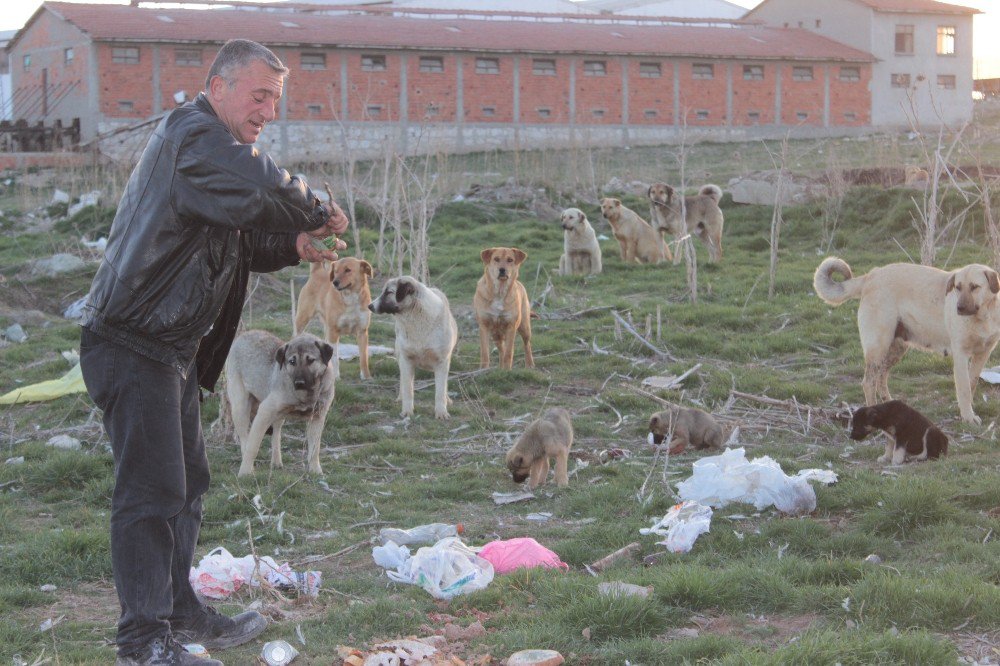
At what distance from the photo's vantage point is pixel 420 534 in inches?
233

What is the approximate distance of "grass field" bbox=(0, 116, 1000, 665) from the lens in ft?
14.5

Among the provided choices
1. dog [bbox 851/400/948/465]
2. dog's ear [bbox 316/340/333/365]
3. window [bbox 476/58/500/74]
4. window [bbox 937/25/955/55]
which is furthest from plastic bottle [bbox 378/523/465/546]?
window [bbox 937/25/955/55]

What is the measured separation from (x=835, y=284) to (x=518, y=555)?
5273mm

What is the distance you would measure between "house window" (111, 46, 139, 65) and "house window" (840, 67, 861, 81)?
29.0 meters

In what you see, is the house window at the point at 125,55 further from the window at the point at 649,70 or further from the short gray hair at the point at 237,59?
the short gray hair at the point at 237,59

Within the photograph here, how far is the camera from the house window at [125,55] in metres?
37.0

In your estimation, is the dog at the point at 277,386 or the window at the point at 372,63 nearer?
the dog at the point at 277,386

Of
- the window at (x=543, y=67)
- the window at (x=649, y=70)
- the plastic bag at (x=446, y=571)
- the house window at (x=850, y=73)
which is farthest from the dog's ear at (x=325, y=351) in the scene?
the house window at (x=850, y=73)

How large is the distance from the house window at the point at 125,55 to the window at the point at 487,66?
489 inches

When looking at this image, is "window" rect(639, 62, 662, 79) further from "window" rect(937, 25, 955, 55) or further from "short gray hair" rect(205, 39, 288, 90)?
"short gray hair" rect(205, 39, 288, 90)

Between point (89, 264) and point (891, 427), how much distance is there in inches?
478

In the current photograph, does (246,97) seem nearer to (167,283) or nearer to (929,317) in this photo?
(167,283)

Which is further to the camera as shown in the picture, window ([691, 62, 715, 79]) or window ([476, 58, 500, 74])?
window ([691, 62, 715, 79])

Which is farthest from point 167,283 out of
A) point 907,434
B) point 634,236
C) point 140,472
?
point 634,236
